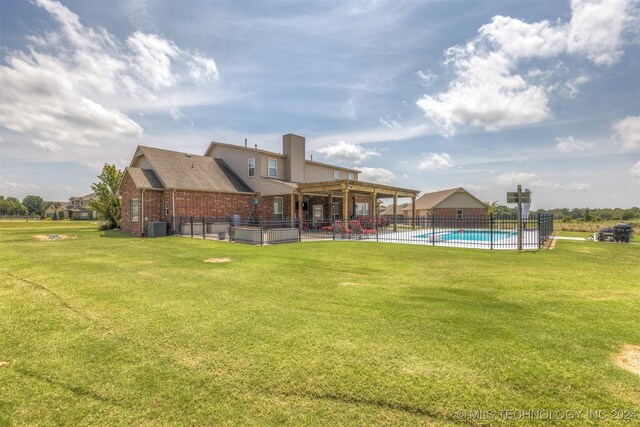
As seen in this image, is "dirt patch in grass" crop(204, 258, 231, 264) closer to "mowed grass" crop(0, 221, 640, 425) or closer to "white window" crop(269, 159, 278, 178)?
"mowed grass" crop(0, 221, 640, 425)

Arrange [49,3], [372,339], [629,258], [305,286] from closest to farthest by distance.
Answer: [372,339] < [305,286] < [629,258] < [49,3]

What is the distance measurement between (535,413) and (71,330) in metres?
5.72

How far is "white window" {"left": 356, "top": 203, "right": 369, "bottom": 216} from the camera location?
33956mm

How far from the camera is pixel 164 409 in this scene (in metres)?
2.69

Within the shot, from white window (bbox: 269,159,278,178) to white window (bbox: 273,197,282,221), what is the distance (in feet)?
6.74

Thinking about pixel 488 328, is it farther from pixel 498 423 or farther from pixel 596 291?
pixel 596 291

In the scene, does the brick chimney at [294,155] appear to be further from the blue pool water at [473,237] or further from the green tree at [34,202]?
the green tree at [34,202]

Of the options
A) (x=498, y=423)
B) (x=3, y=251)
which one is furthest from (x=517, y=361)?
(x=3, y=251)

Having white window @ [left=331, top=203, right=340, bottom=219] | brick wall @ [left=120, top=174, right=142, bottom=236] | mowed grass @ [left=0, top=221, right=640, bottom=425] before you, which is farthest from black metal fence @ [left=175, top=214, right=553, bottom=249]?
mowed grass @ [left=0, top=221, right=640, bottom=425]

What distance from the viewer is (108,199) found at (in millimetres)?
26734

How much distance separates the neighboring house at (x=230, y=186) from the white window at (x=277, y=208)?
0.09 feet

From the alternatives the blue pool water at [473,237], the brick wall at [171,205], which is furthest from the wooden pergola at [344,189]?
the brick wall at [171,205]

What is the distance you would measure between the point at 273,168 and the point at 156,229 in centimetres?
1091

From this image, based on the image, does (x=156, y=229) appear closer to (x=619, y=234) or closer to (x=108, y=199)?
(x=108, y=199)
